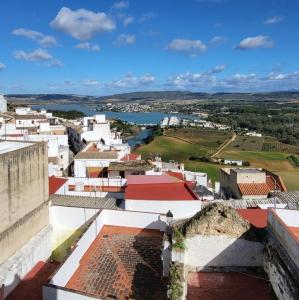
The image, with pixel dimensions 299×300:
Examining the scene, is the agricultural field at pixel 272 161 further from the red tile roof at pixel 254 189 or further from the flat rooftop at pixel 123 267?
the flat rooftop at pixel 123 267

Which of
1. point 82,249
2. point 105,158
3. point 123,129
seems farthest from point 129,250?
point 123,129

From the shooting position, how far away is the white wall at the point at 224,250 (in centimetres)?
1270

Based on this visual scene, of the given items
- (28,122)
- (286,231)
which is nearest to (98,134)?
(28,122)

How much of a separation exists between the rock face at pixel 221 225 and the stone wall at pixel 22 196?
7.11 meters

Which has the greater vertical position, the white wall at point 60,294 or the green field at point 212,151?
the white wall at point 60,294

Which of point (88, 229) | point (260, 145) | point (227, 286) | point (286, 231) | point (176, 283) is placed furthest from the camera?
point (260, 145)

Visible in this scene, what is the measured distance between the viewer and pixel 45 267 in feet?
57.3

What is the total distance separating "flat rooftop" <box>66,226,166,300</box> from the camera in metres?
12.6

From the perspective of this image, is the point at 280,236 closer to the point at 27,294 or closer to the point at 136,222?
the point at 136,222

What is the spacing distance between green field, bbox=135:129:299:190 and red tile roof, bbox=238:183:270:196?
2980 cm

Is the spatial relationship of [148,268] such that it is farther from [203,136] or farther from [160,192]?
[203,136]

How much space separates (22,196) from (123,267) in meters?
5.44

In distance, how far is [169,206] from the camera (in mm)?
18875

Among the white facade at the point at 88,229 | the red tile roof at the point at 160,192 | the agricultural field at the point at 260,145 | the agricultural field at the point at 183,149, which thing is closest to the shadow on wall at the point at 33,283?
the white facade at the point at 88,229
